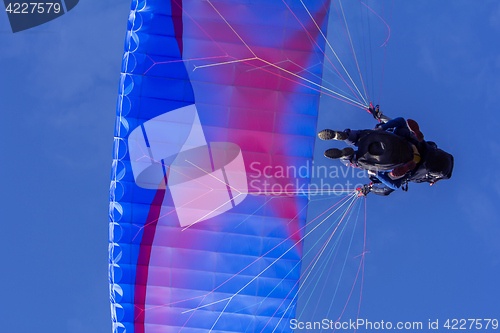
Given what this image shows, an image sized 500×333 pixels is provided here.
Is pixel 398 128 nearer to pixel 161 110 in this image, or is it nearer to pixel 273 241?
pixel 273 241

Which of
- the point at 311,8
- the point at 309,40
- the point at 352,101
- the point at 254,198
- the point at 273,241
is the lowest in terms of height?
the point at 273,241

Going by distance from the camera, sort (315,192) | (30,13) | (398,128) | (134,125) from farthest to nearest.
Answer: (30,13)
(315,192)
(134,125)
(398,128)

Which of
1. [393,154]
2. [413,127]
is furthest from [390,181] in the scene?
[413,127]

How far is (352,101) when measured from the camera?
6859 mm

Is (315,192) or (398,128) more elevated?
(398,128)

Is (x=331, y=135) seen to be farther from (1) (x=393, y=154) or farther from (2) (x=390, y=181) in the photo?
(2) (x=390, y=181)

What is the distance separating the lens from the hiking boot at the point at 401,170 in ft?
17.2

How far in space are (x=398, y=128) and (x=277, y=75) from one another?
6.74 feet

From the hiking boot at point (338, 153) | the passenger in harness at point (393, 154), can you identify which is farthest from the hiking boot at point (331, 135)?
the hiking boot at point (338, 153)

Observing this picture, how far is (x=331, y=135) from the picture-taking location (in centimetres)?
510

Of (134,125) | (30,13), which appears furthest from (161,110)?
(30,13)

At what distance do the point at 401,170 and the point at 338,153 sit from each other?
3.09ft

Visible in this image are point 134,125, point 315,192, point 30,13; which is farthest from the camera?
point 30,13

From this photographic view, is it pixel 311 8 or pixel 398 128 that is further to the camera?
pixel 311 8
